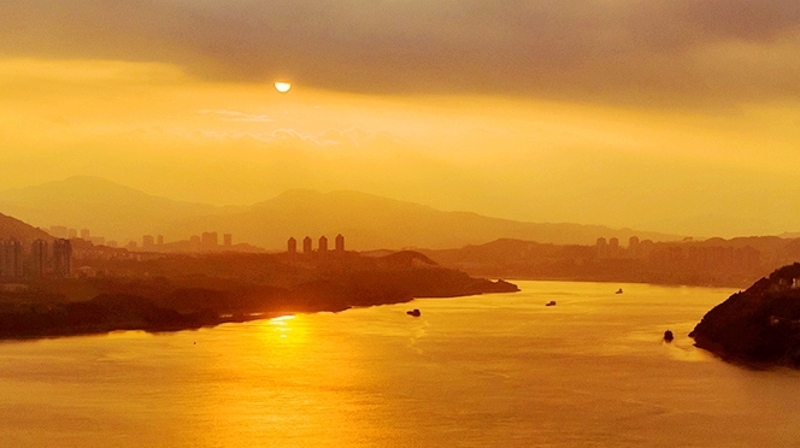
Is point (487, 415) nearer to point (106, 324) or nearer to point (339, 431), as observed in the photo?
point (339, 431)

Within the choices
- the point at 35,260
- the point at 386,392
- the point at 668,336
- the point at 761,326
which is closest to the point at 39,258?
the point at 35,260

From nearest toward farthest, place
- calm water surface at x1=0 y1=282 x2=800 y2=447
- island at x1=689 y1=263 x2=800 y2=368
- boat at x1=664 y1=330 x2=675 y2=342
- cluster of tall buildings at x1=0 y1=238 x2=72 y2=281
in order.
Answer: calm water surface at x1=0 y1=282 x2=800 y2=447
island at x1=689 y1=263 x2=800 y2=368
boat at x1=664 y1=330 x2=675 y2=342
cluster of tall buildings at x1=0 y1=238 x2=72 y2=281

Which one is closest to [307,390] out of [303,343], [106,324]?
[303,343]

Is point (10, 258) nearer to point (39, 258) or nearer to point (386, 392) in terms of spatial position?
point (39, 258)

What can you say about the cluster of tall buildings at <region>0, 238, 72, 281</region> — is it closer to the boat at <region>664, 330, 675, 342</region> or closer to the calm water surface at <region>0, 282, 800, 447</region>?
the calm water surface at <region>0, 282, 800, 447</region>

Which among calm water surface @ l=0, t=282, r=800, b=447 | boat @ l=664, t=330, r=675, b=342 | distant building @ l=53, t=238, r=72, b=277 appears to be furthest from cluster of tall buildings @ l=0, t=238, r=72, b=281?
boat @ l=664, t=330, r=675, b=342

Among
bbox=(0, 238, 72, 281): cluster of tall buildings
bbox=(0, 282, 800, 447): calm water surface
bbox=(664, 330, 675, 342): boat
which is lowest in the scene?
bbox=(0, 282, 800, 447): calm water surface

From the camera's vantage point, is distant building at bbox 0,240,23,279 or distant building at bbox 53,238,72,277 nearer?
distant building at bbox 0,240,23,279

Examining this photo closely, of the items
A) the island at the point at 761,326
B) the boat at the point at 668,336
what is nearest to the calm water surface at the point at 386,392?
the boat at the point at 668,336
